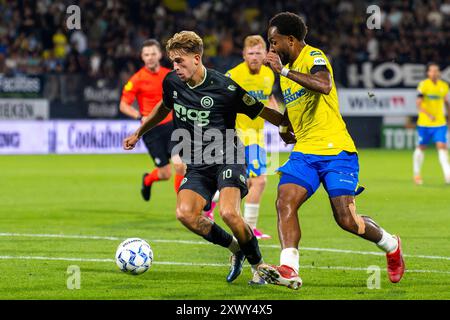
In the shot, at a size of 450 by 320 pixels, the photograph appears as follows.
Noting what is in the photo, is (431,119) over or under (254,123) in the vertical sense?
under

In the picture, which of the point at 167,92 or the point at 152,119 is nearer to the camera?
the point at 167,92

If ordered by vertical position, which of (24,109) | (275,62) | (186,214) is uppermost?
(275,62)

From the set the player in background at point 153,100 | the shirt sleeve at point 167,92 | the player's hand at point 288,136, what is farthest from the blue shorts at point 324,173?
the player in background at point 153,100

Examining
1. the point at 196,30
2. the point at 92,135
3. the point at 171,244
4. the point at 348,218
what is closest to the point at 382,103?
the point at 196,30

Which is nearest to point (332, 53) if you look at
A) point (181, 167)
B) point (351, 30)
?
point (351, 30)

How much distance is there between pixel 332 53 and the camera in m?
32.6

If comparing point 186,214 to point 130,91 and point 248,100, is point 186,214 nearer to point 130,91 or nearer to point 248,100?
point 248,100

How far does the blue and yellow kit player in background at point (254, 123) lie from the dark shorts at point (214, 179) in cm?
322

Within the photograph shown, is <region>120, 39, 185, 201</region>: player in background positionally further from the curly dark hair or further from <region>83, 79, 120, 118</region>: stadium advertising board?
<region>83, 79, 120, 118</region>: stadium advertising board

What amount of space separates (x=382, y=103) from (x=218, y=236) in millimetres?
23244

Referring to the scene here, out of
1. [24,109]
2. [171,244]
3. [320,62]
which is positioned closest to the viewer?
[320,62]

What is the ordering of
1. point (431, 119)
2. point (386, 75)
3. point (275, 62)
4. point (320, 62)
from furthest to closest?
point (386, 75) < point (431, 119) < point (320, 62) < point (275, 62)

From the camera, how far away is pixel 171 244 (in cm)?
1112
